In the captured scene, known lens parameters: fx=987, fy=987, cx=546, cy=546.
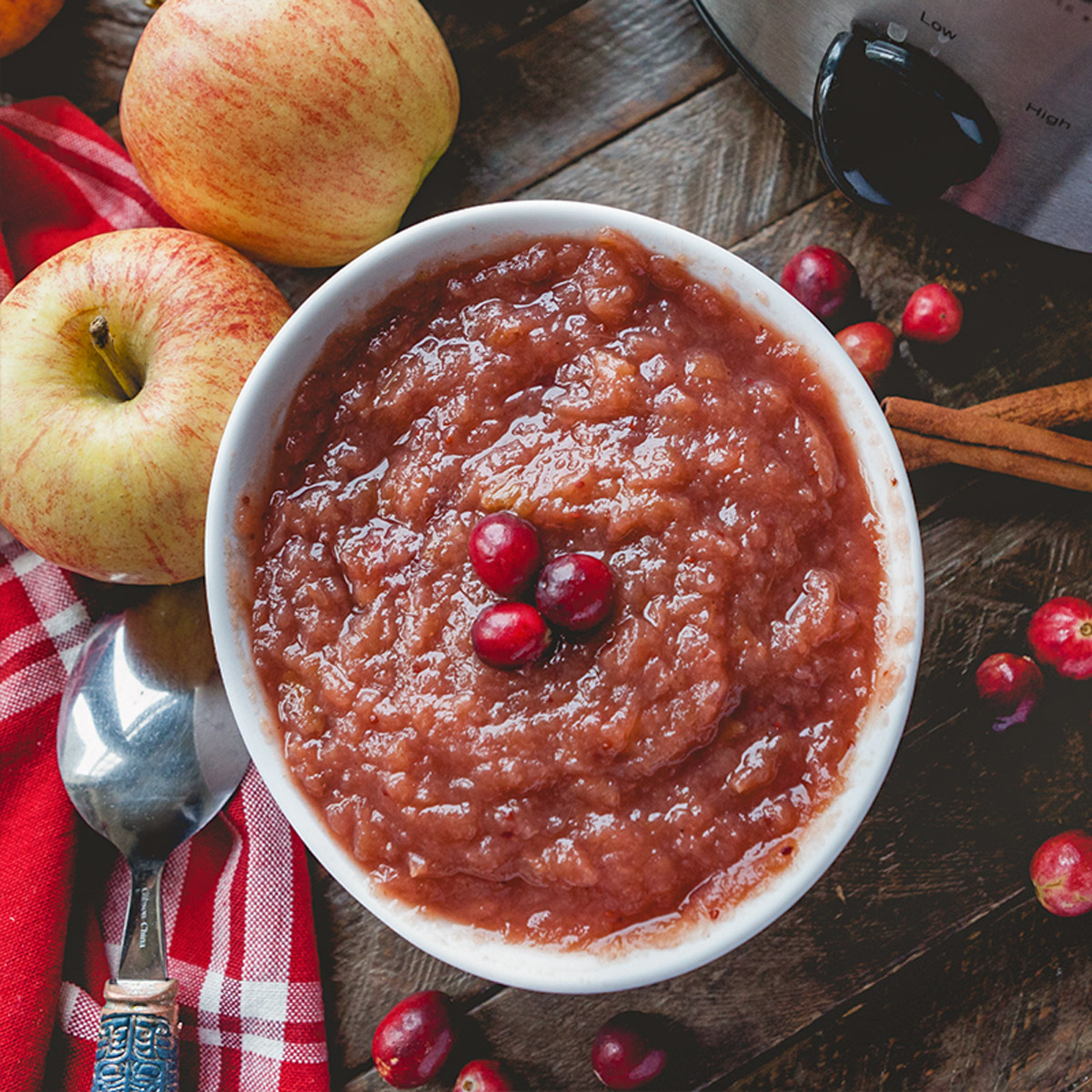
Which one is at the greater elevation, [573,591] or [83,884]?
[573,591]

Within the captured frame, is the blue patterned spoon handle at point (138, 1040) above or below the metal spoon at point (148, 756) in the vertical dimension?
below

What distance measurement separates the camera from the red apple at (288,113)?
1.59m

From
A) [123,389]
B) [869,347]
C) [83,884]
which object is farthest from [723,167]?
[83,884]

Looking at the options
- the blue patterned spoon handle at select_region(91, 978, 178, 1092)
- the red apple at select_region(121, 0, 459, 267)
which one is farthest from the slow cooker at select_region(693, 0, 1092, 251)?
the blue patterned spoon handle at select_region(91, 978, 178, 1092)

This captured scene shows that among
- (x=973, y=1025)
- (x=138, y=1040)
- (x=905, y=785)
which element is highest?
(x=905, y=785)

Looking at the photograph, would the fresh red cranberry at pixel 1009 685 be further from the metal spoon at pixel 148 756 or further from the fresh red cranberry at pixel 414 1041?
the metal spoon at pixel 148 756

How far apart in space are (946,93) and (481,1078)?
5.67ft

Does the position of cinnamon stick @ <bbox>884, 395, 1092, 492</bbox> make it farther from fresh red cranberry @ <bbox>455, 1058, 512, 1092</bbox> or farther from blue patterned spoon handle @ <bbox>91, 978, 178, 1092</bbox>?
blue patterned spoon handle @ <bbox>91, 978, 178, 1092</bbox>

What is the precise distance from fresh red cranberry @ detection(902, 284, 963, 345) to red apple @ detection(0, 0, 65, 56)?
171 cm

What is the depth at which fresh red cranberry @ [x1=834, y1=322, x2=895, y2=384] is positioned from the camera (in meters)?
1.77

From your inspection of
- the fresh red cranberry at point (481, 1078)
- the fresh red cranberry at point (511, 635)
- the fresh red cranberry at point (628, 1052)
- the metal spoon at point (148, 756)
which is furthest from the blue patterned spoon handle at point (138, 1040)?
the fresh red cranberry at point (511, 635)

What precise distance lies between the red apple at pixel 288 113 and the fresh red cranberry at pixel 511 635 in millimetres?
849

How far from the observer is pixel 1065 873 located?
1.73 meters

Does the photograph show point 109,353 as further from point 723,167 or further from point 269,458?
point 723,167
